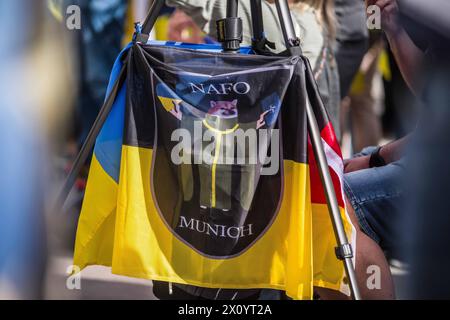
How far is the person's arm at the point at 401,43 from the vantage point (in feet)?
6.89

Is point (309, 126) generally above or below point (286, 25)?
below

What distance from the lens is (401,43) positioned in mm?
2174

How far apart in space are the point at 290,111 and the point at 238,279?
0.47 m

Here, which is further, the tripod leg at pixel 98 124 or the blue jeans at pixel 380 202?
the blue jeans at pixel 380 202

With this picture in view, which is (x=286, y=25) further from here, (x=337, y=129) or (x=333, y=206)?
(x=337, y=129)

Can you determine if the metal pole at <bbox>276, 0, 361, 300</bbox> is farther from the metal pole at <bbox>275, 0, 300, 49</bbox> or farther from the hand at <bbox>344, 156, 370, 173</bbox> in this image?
the hand at <bbox>344, 156, 370, 173</bbox>

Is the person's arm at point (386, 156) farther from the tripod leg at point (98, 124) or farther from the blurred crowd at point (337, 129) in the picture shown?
the tripod leg at point (98, 124)

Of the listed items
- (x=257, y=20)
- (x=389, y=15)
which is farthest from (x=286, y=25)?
(x=389, y=15)

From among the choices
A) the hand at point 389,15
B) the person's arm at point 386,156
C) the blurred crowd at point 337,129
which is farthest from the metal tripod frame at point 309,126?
the person's arm at point 386,156

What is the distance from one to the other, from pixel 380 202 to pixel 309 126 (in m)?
0.42

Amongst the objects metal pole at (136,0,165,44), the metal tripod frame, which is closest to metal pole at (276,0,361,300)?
the metal tripod frame

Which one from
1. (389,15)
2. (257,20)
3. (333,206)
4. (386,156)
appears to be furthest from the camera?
(386,156)
